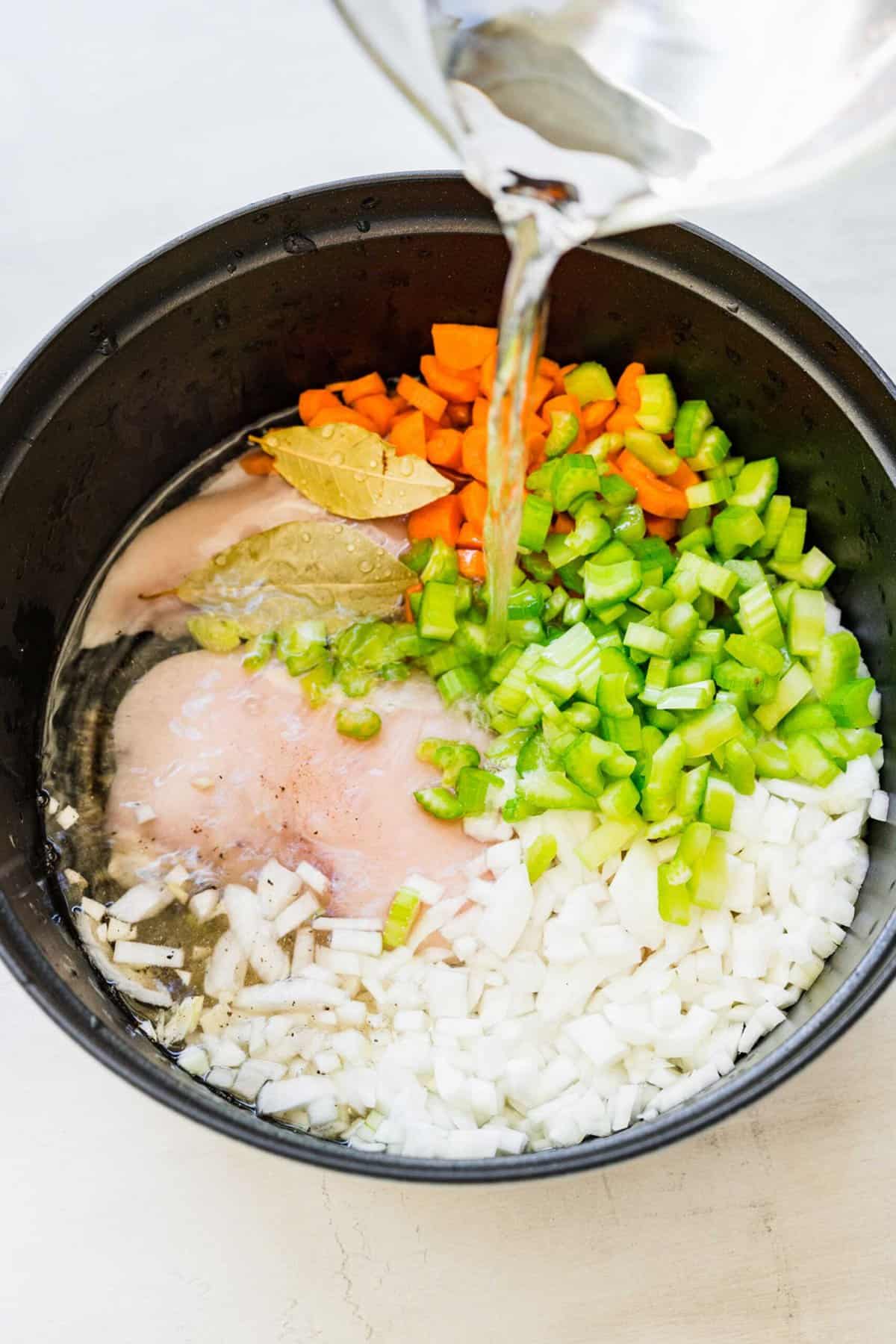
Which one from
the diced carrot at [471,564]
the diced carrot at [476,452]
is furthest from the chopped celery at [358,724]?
the diced carrot at [476,452]

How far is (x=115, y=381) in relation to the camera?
1.36 metres

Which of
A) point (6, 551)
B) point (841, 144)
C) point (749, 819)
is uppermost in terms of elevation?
point (841, 144)

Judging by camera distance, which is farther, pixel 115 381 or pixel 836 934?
pixel 115 381

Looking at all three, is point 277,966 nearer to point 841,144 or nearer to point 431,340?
point 431,340

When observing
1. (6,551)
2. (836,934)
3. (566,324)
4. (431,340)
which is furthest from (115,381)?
(836,934)

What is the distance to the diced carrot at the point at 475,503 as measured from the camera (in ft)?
4.79

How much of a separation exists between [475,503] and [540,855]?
0.47 m

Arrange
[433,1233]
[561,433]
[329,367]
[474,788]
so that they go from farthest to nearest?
1. [329,367]
2. [561,433]
3. [474,788]
4. [433,1233]

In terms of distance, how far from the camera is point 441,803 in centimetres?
135

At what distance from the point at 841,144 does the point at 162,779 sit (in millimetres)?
1010

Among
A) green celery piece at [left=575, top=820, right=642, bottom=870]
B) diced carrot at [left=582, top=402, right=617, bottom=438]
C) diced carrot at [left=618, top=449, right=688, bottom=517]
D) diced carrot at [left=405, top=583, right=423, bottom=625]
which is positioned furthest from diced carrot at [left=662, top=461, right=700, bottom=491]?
green celery piece at [left=575, top=820, right=642, bottom=870]

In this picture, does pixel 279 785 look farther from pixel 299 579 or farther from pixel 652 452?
pixel 652 452

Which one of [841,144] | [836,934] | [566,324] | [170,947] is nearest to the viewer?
[841,144]

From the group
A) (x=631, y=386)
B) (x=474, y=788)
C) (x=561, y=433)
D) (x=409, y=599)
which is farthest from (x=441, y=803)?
(x=631, y=386)
